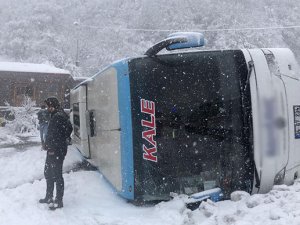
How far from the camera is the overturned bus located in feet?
16.2

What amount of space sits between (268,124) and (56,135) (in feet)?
9.20

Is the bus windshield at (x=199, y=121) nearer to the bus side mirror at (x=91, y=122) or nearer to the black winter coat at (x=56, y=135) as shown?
the black winter coat at (x=56, y=135)

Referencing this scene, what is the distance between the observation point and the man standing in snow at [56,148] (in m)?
5.37

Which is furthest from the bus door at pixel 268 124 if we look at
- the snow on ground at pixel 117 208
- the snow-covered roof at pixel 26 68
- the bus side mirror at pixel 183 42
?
the snow-covered roof at pixel 26 68

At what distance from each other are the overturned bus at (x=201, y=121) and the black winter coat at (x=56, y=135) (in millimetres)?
780

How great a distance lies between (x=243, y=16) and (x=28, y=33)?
24.8 meters

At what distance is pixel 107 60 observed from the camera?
43.9 m

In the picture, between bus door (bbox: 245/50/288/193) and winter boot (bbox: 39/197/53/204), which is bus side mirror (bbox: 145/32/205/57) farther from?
winter boot (bbox: 39/197/53/204)

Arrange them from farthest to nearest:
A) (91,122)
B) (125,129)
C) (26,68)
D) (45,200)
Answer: (26,68), (91,122), (45,200), (125,129)

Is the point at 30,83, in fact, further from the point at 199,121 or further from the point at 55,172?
the point at 199,121

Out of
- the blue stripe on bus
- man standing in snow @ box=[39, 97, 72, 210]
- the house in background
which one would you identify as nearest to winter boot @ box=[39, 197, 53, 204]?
man standing in snow @ box=[39, 97, 72, 210]

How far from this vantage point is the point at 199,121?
5082 mm

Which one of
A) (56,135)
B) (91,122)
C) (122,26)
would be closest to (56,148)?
(56,135)

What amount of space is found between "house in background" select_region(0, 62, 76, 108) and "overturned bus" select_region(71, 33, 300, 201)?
16.2 meters
